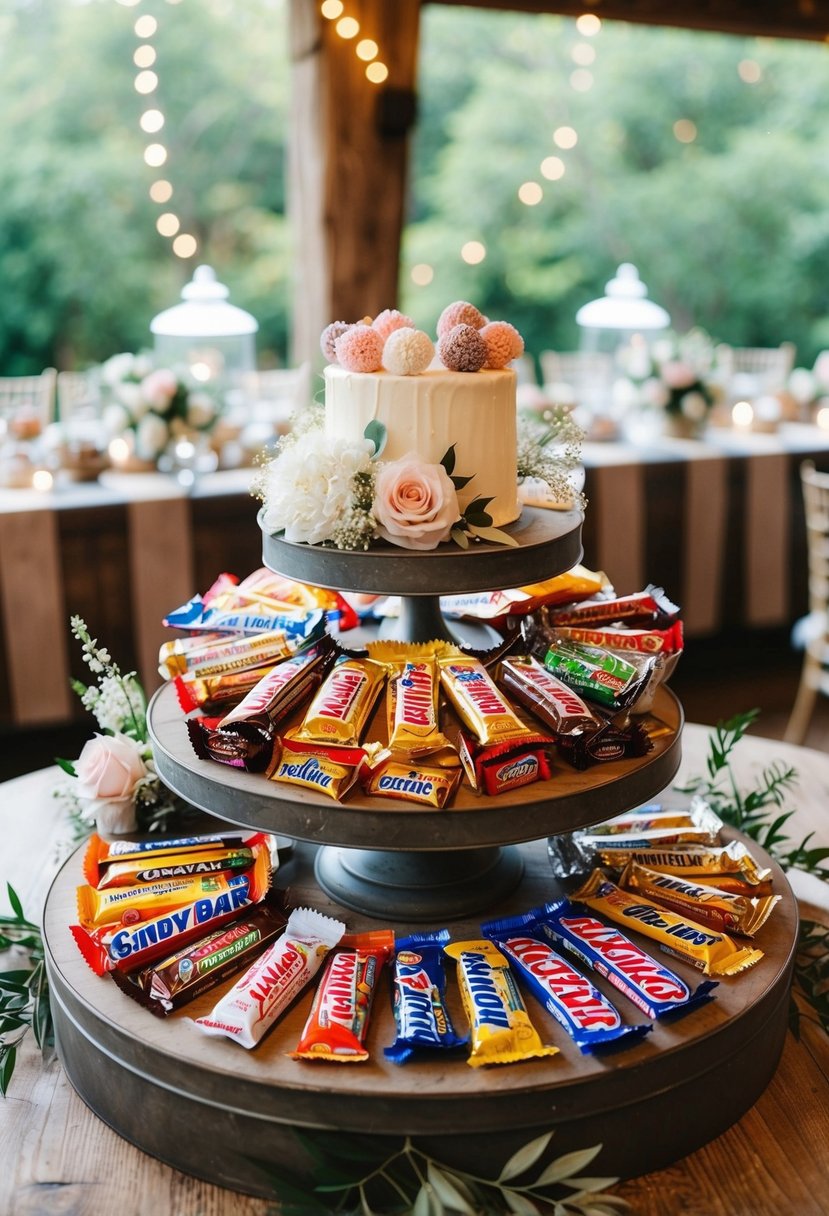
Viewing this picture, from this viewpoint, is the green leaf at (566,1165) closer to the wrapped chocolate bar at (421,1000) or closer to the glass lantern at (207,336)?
the wrapped chocolate bar at (421,1000)

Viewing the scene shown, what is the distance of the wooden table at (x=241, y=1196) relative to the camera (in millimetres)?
1187

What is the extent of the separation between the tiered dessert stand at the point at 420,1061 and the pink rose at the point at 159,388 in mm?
2063

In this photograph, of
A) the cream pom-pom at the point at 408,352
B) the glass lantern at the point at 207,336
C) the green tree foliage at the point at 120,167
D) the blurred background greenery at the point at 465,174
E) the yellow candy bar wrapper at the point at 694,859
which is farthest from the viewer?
the blurred background greenery at the point at 465,174

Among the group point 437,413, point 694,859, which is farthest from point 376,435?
point 694,859

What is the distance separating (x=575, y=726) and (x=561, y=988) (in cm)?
30

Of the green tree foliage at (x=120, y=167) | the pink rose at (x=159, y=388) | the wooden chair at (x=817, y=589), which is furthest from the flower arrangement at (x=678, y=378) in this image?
the green tree foliage at (x=120, y=167)

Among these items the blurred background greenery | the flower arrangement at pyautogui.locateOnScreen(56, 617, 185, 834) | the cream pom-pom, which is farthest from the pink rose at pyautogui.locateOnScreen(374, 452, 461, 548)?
the blurred background greenery

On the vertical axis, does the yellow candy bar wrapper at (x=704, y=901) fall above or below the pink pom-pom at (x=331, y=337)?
below

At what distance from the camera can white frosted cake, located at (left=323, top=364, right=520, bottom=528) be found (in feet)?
4.29

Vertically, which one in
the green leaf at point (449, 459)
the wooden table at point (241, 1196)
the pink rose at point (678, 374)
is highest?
the pink rose at point (678, 374)

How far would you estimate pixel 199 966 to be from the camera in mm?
1322

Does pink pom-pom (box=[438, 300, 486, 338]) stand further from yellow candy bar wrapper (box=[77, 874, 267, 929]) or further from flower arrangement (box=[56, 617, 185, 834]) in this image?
yellow candy bar wrapper (box=[77, 874, 267, 929])

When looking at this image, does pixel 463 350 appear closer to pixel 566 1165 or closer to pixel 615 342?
pixel 566 1165

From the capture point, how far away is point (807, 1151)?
127 cm
